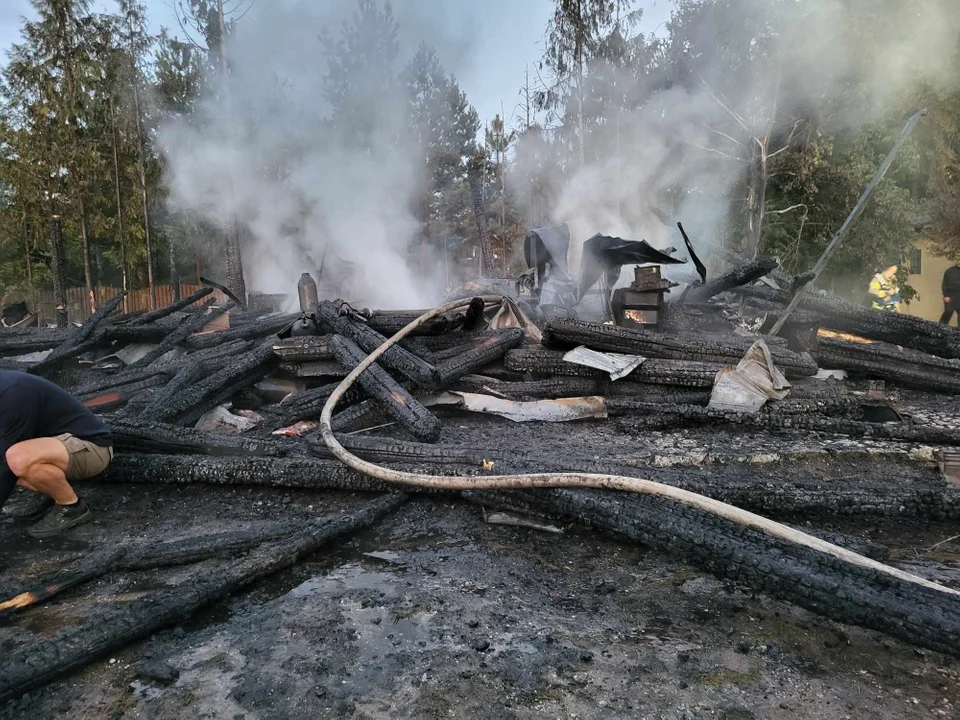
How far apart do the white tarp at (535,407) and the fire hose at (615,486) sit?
1.69 m

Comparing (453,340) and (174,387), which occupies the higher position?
(453,340)

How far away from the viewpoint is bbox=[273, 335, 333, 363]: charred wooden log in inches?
251

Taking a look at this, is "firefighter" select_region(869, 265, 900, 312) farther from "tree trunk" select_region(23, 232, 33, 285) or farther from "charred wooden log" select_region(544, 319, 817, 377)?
"tree trunk" select_region(23, 232, 33, 285)

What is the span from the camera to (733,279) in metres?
9.63

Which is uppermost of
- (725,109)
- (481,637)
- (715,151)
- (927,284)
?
(725,109)

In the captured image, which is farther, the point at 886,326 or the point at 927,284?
the point at 927,284

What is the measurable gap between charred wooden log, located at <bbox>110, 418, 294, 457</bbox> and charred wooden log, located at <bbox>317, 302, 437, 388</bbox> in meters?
1.62

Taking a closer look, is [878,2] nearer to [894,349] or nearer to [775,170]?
[775,170]

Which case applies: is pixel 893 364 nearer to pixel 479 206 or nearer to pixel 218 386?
pixel 218 386

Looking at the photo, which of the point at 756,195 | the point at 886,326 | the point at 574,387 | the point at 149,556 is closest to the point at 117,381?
the point at 149,556

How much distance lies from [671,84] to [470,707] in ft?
62.8

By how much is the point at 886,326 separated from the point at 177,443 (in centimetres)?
960

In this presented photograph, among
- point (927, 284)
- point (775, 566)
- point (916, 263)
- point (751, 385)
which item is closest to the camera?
point (775, 566)

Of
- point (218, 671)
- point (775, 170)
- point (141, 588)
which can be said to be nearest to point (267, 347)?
point (141, 588)
